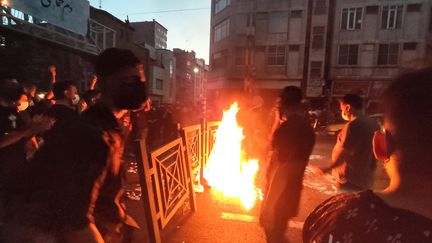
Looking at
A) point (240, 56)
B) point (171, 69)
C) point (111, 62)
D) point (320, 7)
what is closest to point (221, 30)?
point (240, 56)

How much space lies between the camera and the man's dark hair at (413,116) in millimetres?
914

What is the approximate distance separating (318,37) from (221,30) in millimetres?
11484

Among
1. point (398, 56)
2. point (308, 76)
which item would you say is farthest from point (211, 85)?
point (398, 56)

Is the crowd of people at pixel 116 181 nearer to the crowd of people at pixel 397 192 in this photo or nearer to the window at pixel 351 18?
the crowd of people at pixel 397 192

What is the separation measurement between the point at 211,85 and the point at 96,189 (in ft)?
105

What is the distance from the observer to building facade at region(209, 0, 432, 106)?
26.1 meters

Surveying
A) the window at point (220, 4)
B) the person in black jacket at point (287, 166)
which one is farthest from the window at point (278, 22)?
the person in black jacket at point (287, 166)

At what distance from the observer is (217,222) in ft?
15.3

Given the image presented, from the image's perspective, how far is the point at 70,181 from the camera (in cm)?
135

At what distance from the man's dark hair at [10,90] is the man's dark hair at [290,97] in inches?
153

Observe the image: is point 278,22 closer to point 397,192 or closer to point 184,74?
point 397,192

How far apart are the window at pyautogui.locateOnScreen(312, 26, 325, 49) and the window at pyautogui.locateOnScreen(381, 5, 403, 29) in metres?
5.72

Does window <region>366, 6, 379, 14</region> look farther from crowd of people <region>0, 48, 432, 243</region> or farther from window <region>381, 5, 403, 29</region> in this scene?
crowd of people <region>0, 48, 432, 243</region>

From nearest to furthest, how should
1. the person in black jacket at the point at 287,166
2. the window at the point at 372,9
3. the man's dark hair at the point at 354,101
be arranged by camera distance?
the person in black jacket at the point at 287,166
the man's dark hair at the point at 354,101
the window at the point at 372,9
